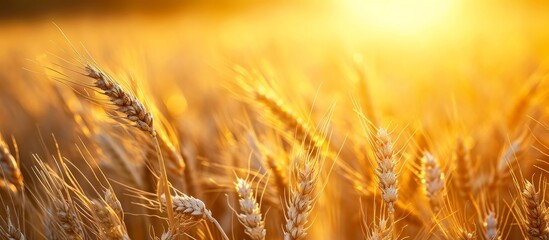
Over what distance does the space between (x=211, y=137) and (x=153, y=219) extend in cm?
52

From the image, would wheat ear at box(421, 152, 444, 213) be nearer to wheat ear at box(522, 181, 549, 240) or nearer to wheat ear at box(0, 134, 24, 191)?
wheat ear at box(522, 181, 549, 240)

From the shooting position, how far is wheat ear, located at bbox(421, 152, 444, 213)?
1.02 meters

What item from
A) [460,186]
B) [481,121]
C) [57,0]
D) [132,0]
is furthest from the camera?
[132,0]

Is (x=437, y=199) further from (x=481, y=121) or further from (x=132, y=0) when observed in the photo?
(x=132, y=0)

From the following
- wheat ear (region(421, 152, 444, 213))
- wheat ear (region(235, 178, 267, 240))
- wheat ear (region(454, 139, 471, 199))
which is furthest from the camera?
wheat ear (region(454, 139, 471, 199))

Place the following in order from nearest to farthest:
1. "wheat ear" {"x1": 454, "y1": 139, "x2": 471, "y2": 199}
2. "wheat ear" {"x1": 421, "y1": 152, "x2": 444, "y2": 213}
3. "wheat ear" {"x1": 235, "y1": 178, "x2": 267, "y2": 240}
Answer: "wheat ear" {"x1": 235, "y1": 178, "x2": 267, "y2": 240}
"wheat ear" {"x1": 421, "y1": 152, "x2": 444, "y2": 213}
"wheat ear" {"x1": 454, "y1": 139, "x2": 471, "y2": 199}

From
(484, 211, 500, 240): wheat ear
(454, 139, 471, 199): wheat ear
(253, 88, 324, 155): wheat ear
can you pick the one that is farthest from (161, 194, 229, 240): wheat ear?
(454, 139, 471, 199): wheat ear

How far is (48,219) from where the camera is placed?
108 cm

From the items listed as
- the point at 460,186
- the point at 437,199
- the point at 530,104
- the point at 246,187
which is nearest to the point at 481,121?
the point at 530,104

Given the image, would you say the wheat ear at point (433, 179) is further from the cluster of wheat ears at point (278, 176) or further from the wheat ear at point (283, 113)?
the wheat ear at point (283, 113)

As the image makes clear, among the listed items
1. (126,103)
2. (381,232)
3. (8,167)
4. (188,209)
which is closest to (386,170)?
(381,232)

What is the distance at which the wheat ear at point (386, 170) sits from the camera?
2.91 ft

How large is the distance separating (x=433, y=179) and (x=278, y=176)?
12.9 inches

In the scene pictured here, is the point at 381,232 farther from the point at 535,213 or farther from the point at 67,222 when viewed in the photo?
the point at 67,222
